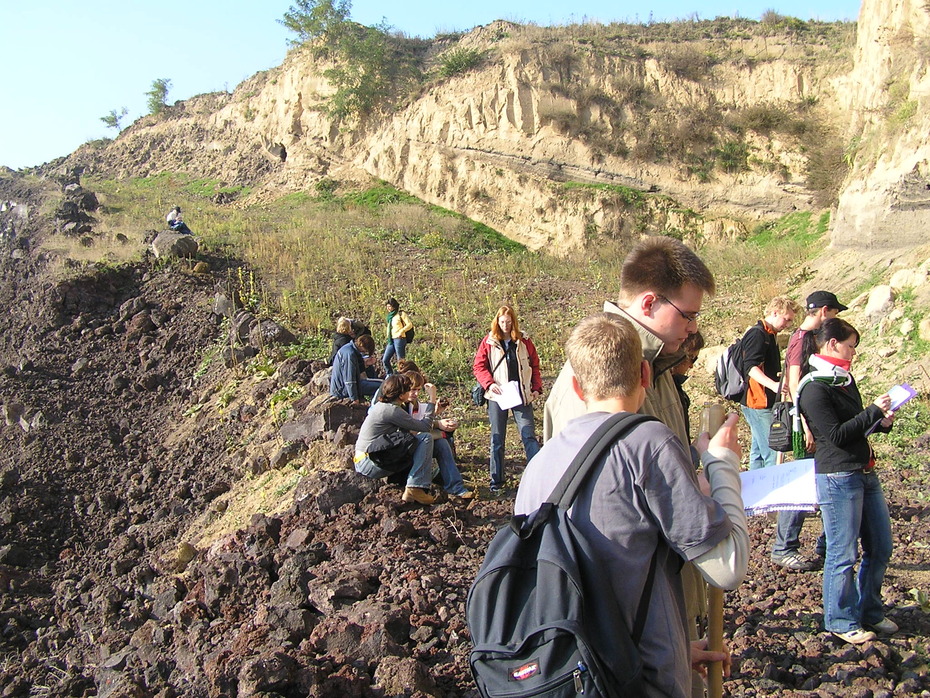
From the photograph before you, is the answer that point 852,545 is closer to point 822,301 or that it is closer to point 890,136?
Answer: point 822,301

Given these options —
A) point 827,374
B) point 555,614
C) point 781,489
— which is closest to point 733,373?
point 827,374

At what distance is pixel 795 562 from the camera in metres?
5.11

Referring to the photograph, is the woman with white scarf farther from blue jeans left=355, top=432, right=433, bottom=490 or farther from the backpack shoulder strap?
blue jeans left=355, top=432, right=433, bottom=490

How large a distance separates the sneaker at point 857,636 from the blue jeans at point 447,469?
329cm

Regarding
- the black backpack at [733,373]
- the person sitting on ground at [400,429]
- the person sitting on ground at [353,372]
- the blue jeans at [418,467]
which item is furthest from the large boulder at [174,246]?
the black backpack at [733,373]

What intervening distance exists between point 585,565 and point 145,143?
38588 millimetres

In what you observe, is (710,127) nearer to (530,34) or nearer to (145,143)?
(530,34)

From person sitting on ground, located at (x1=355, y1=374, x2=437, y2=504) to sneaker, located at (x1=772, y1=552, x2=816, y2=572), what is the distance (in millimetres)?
2773

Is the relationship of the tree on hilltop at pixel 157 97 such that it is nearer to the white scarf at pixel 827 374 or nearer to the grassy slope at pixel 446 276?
the grassy slope at pixel 446 276

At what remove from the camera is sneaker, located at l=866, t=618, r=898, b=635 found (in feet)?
13.4

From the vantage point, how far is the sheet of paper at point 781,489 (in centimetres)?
318

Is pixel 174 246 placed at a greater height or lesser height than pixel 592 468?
greater

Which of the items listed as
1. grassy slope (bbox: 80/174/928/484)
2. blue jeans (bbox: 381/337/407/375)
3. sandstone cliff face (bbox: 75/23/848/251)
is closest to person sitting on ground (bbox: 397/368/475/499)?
grassy slope (bbox: 80/174/928/484)

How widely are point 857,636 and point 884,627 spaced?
30cm
